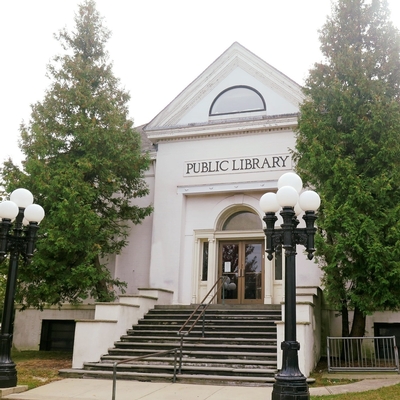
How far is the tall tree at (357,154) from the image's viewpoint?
12508 millimetres

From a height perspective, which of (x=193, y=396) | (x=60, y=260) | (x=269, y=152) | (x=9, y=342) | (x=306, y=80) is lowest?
(x=193, y=396)

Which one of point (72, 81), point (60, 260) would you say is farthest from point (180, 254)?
point (72, 81)

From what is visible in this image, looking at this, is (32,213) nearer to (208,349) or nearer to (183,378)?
(183,378)

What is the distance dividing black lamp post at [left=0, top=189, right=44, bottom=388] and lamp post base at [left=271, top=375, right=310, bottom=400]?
18.9 feet

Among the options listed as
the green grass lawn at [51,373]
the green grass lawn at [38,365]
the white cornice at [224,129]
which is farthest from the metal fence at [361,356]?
the white cornice at [224,129]

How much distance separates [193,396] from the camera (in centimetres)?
975

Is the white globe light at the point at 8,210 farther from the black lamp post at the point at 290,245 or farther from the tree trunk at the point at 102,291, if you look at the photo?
the tree trunk at the point at 102,291

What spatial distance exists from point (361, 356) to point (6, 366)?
314 inches

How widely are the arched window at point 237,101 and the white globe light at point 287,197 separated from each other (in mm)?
10269

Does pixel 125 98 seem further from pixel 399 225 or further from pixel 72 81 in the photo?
pixel 399 225

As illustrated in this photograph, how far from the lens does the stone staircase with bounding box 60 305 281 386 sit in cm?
1154

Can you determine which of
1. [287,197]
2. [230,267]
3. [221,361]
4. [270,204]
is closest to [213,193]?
[230,267]

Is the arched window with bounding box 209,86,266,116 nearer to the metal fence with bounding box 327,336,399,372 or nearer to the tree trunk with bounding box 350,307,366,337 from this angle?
the tree trunk with bounding box 350,307,366,337

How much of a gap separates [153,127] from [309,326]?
10.2 m
